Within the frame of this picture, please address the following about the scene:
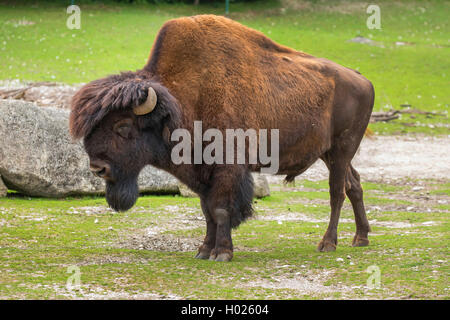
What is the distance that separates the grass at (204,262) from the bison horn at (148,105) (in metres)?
1.58

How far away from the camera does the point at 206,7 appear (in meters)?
38.5

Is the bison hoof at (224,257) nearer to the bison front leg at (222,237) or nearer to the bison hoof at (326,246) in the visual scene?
the bison front leg at (222,237)

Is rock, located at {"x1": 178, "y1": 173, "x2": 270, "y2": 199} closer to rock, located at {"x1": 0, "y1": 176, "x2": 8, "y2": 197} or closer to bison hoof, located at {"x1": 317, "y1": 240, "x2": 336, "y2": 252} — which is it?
rock, located at {"x1": 0, "y1": 176, "x2": 8, "y2": 197}

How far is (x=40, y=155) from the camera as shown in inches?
429

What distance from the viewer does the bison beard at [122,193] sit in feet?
24.5

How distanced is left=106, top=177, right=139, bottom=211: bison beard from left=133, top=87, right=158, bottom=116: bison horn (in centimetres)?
74

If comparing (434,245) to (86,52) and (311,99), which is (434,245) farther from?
(86,52)

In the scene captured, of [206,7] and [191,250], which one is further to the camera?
[206,7]

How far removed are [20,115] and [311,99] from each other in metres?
4.94

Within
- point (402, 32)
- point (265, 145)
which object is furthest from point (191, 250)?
point (402, 32)

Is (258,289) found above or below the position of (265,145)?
below

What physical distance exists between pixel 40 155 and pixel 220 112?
4.31 meters

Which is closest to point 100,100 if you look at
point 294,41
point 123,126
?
point 123,126

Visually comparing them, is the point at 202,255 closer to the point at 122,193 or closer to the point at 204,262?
the point at 204,262
